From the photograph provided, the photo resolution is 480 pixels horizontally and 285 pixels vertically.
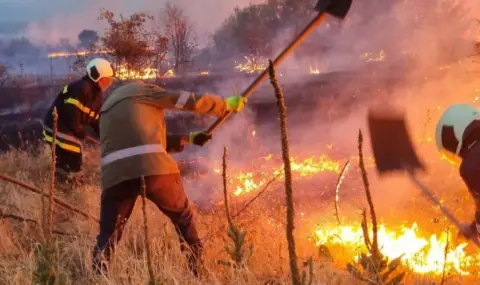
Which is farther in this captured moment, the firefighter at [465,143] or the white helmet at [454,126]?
the white helmet at [454,126]

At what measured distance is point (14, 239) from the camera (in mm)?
5207

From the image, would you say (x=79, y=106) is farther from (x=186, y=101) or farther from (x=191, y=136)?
(x=186, y=101)

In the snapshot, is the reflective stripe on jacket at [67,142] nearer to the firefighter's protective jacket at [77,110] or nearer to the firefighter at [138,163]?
the firefighter's protective jacket at [77,110]

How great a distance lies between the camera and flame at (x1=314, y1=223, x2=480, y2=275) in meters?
4.59

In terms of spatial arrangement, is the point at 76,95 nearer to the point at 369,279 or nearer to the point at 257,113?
the point at 369,279

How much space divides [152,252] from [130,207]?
0.41m

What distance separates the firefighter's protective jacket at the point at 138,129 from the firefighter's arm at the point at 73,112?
257 cm

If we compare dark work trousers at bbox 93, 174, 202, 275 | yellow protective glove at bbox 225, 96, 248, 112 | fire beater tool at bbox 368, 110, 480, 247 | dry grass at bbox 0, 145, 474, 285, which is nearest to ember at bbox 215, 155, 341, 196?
dry grass at bbox 0, 145, 474, 285

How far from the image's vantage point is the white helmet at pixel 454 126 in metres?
4.22

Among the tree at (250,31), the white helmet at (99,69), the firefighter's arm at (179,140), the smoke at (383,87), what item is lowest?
the firefighter's arm at (179,140)

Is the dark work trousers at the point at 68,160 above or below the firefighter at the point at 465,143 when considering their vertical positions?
above

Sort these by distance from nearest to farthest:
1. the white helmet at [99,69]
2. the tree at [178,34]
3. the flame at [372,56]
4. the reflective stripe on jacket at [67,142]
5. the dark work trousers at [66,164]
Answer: the white helmet at [99,69] < the reflective stripe on jacket at [67,142] < the dark work trousers at [66,164] < the tree at [178,34] < the flame at [372,56]

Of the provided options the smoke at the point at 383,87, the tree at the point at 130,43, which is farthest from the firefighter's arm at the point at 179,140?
the tree at the point at 130,43

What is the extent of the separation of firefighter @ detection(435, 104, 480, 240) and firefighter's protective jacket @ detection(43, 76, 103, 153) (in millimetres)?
4287
